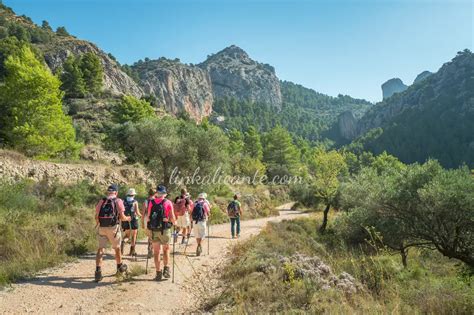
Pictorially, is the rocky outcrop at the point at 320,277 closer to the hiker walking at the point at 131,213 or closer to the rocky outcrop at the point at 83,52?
the hiker walking at the point at 131,213

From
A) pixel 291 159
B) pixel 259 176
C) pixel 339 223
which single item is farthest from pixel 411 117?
pixel 339 223

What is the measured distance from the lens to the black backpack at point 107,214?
7.11m

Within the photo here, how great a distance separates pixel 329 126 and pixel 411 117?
62.3 m

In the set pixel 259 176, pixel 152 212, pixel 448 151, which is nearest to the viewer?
pixel 152 212

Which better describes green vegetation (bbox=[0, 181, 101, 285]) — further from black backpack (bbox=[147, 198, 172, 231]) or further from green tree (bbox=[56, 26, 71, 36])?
green tree (bbox=[56, 26, 71, 36])

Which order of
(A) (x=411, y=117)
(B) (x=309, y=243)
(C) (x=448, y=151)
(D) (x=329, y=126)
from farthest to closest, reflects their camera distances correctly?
(D) (x=329, y=126) → (A) (x=411, y=117) → (C) (x=448, y=151) → (B) (x=309, y=243)

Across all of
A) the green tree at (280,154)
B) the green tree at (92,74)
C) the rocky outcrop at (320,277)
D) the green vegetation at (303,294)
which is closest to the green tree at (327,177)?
the green vegetation at (303,294)

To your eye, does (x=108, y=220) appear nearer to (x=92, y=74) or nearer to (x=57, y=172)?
(x=57, y=172)

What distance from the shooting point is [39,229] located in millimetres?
10250

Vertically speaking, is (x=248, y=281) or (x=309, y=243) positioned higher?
(x=248, y=281)

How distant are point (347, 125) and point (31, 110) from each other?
518 feet

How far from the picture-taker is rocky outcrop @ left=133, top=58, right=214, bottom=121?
437 feet

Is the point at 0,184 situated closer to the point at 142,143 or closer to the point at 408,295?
the point at 142,143

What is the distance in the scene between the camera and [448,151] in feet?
312
